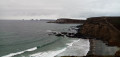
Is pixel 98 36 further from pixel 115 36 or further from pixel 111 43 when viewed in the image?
pixel 111 43

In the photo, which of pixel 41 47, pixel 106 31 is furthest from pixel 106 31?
pixel 41 47

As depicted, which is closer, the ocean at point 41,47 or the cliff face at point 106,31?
the ocean at point 41,47

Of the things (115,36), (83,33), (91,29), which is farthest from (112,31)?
(83,33)

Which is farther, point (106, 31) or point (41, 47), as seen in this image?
point (106, 31)

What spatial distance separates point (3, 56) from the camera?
3303 cm

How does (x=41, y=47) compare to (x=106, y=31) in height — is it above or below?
below

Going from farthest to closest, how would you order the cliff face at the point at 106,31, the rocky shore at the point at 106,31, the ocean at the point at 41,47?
1. the cliff face at the point at 106,31
2. the rocky shore at the point at 106,31
3. the ocean at the point at 41,47

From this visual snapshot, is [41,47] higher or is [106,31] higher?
[106,31]

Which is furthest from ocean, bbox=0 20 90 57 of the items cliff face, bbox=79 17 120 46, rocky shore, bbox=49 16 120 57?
cliff face, bbox=79 17 120 46

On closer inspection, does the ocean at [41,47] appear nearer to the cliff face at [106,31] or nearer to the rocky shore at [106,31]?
the rocky shore at [106,31]

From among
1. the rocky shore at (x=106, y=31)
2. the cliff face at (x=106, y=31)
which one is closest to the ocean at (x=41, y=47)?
the rocky shore at (x=106, y=31)

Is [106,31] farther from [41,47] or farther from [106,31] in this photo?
[41,47]

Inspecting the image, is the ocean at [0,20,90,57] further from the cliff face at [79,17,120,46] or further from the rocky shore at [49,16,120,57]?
the cliff face at [79,17,120,46]

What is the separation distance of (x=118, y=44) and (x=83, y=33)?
28.0m
